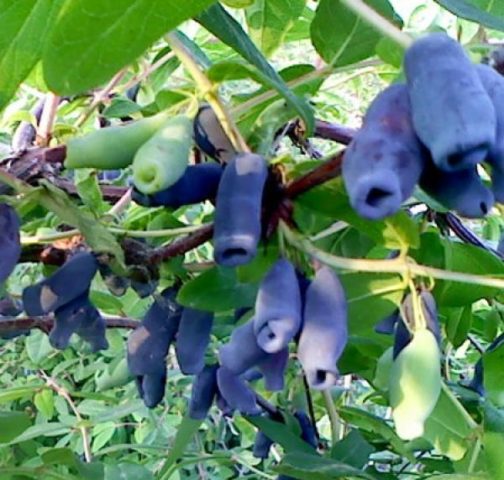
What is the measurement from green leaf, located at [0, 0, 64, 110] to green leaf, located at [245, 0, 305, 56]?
0.24m

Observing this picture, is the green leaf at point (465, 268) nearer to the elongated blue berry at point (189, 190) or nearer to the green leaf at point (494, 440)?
the green leaf at point (494, 440)

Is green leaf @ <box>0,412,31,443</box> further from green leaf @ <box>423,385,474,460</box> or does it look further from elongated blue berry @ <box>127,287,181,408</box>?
green leaf @ <box>423,385,474,460</box>

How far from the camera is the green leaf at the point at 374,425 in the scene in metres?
0.91

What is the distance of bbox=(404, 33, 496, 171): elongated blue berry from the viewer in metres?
Answer: 0.38

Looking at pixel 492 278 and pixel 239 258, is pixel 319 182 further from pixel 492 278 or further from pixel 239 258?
pixel 492 278

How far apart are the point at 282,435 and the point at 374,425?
0.11 meters

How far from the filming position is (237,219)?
0.49m

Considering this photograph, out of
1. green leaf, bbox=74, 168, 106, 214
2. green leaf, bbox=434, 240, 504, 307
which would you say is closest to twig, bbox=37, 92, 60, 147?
green leaf, bbox=74, 168, 106, 214

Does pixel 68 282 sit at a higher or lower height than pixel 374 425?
higher

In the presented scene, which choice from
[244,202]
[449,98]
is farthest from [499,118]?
[244,202]

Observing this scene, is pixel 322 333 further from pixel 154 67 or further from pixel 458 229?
pixel 154 67

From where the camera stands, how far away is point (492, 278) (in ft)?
2.15

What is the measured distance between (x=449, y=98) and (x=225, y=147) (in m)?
0.19

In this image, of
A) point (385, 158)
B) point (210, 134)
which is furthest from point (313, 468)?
point (385, 158)
